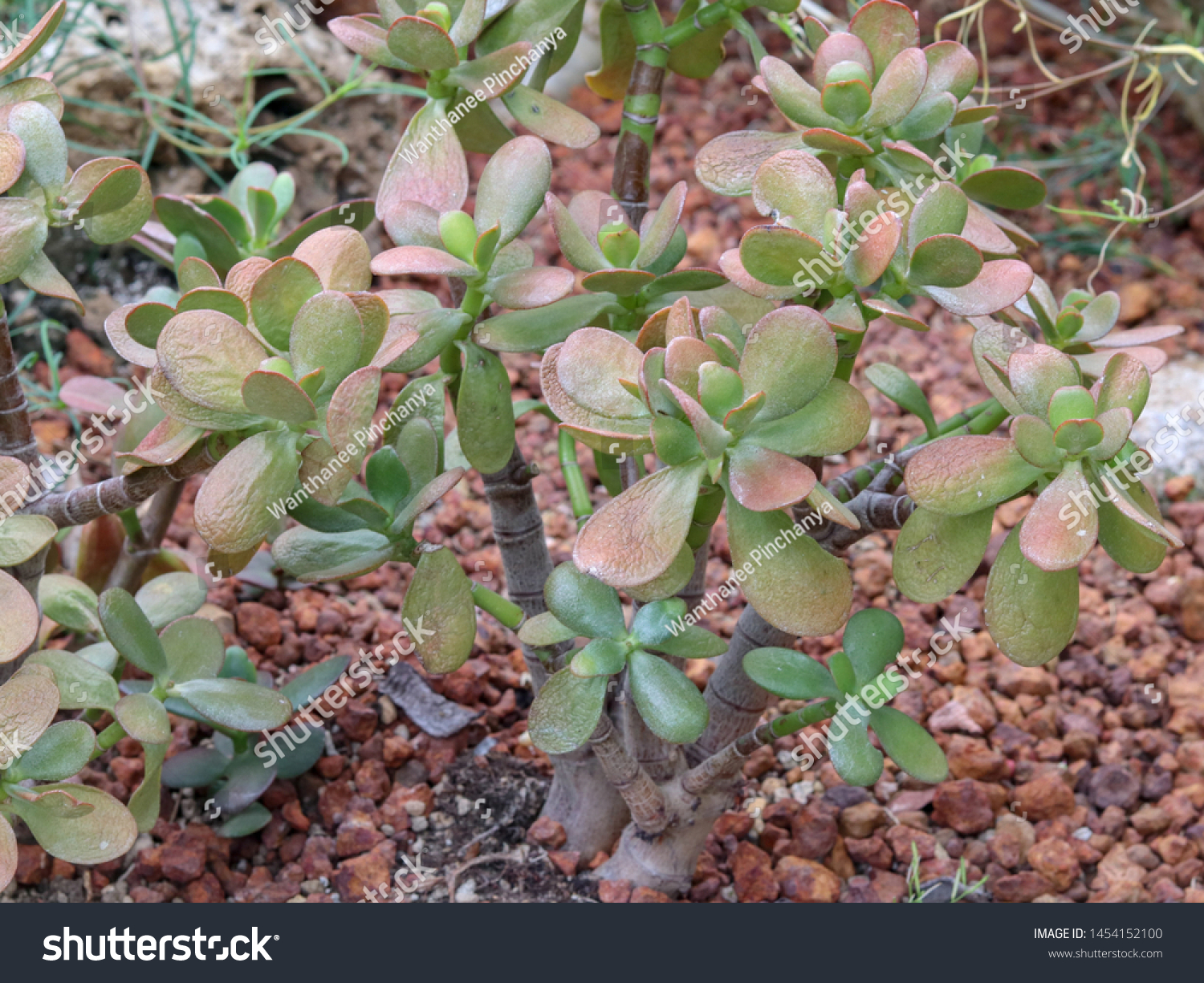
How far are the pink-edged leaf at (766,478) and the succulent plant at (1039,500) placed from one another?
0.09m

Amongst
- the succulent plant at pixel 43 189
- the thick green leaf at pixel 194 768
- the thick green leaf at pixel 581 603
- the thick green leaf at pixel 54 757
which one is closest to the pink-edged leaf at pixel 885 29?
the thick green leaf at pixel 581 603

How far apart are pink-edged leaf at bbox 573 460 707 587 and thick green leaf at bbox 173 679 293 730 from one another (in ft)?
1.29

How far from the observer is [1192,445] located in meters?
1.89

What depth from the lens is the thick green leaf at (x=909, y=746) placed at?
93 cm

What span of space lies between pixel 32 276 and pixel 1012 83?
2099 mm

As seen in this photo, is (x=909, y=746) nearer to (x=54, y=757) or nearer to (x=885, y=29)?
(x=885, y=29)

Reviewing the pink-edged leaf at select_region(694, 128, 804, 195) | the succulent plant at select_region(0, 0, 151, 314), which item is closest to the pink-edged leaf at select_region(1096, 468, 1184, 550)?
the pink-edged leaf at select_region(694, 128, 804, 195)

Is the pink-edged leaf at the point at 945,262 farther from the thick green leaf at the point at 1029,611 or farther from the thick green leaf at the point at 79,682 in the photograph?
the thick green leaf at the point at 79,682

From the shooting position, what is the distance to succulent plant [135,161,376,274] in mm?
1096

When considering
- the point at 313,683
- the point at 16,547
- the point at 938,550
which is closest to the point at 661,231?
the point at 938,550

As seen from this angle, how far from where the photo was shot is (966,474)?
0.76 metres
